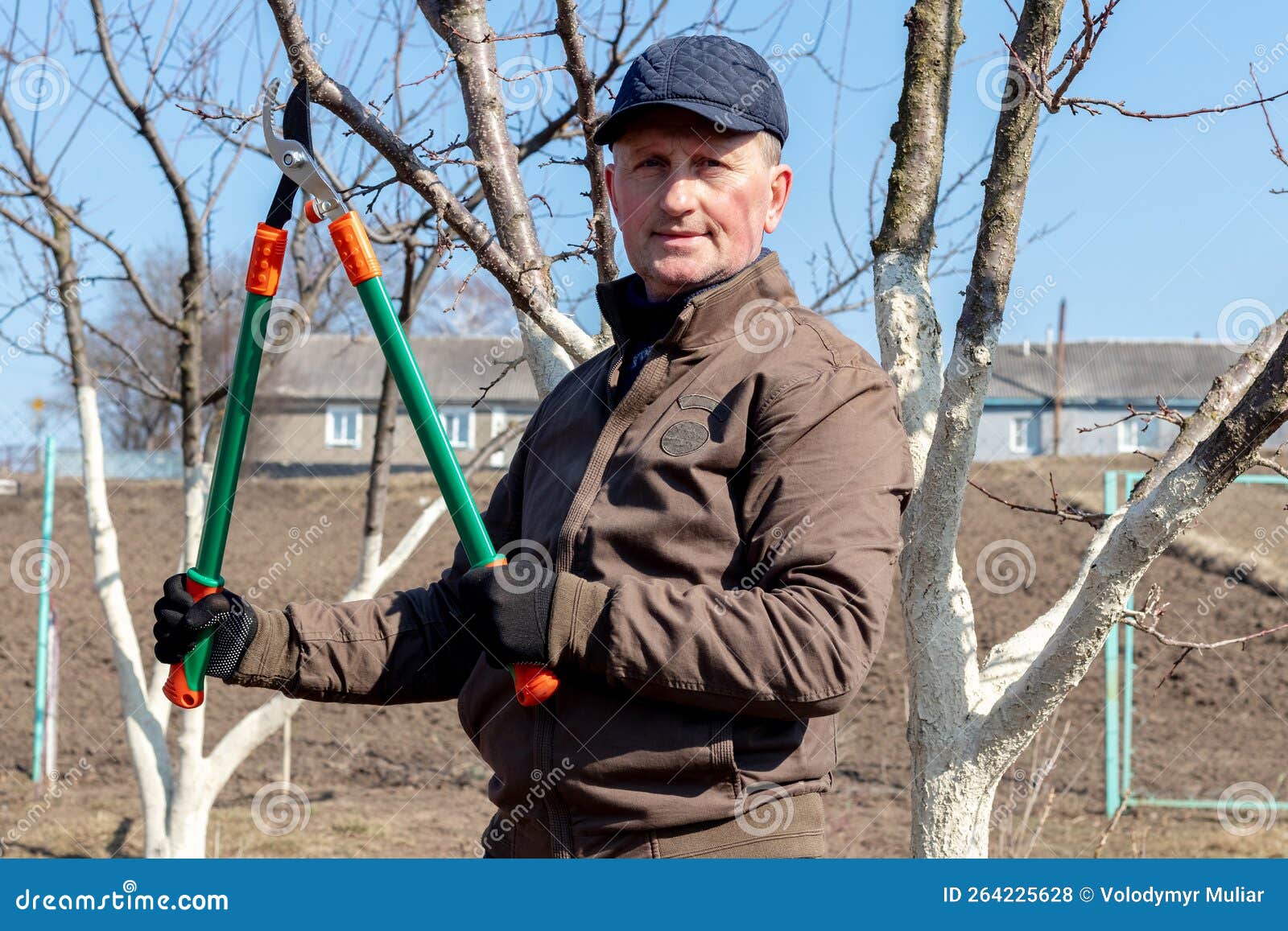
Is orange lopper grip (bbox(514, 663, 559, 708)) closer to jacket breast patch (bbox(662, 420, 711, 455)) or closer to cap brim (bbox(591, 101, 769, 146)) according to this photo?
jacket breast patch (bbox(662, 420, 711, 455))

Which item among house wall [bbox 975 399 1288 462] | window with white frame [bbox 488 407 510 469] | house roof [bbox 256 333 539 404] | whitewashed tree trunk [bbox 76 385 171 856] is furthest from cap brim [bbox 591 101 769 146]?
house wall [bbox 975 399 1288 462]

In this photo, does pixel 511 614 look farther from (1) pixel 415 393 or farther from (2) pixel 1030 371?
(2) pixel 1030 371

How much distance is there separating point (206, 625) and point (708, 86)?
1038 millimetres

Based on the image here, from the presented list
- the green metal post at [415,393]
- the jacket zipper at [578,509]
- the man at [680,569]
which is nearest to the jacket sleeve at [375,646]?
the man at [680,569]

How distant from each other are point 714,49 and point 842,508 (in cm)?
72

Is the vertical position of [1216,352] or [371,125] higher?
[1216,352]

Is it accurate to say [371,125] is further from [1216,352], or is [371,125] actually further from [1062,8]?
[1216,352]

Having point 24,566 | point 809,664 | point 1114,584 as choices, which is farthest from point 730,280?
point 24,566

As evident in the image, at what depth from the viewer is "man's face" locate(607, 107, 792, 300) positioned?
1724 millimetres

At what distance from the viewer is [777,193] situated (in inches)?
72.6

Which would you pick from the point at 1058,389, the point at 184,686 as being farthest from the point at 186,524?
the point at 1058,389

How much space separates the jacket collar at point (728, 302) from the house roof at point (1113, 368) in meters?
31.2

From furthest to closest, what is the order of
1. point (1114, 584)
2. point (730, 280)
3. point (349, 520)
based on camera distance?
point (349, 520) < point (1114, 584) < point (730, 280)
